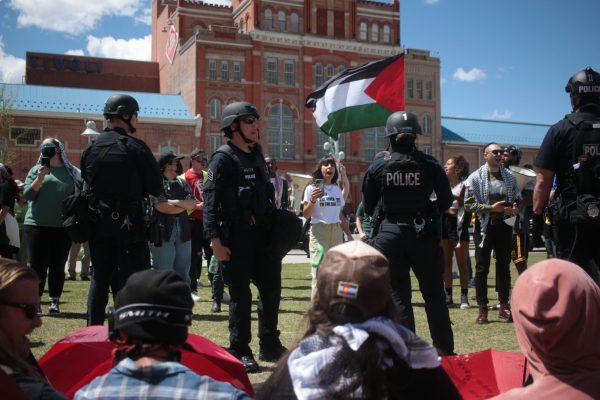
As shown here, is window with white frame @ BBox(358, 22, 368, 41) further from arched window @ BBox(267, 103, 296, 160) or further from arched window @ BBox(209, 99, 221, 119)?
arched window @ BBox(209, 99, 221, 119)

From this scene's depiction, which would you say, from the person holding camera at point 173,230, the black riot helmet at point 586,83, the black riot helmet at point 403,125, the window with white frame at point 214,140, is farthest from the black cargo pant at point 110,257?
the window with white frame at point 214,140

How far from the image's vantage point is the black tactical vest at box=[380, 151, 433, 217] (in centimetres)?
537

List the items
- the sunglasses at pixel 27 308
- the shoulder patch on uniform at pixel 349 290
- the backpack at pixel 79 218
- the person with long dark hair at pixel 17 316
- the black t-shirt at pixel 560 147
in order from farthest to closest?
the backpack at pixel 79 218 → the black t-shirt at pixel 560 147 → the sunglasses at pixel 27 308 → the person with long dark hair at pixel 17 316 → the shoulder patch on uniform at pixel 349 290

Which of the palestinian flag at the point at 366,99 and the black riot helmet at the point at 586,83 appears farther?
the palestinian flag at the point at 366,99

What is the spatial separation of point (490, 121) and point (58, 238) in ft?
209

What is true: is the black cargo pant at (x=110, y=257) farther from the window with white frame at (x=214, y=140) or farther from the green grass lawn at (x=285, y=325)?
the window with white frame at (x=214, y=140)

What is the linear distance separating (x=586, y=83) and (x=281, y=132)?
49990 mm

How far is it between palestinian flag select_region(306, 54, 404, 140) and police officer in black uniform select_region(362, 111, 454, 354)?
387cm

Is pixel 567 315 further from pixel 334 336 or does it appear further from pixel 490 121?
pixel 490 121

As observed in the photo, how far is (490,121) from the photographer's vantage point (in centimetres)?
6694

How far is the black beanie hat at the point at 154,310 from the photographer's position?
220 cm

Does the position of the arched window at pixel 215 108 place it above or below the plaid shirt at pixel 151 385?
above

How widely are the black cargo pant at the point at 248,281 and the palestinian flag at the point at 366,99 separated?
411 cm

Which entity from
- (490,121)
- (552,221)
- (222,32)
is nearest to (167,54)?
(222,32)
